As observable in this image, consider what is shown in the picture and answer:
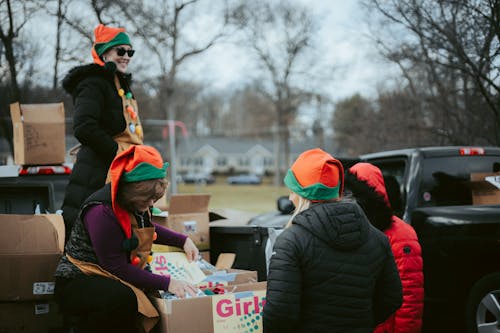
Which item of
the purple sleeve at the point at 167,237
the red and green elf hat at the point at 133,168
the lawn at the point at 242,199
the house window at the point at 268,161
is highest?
the red and green elf hat at the point at 133,168

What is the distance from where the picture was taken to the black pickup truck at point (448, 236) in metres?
3.96

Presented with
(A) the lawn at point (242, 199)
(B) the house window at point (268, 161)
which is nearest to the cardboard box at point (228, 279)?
(A) the lawn at point (242, 199)

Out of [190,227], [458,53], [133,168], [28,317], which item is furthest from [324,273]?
[458,53]

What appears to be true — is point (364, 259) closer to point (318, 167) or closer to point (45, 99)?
point (318, 167)

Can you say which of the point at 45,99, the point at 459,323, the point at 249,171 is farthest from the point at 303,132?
the point at 459,323

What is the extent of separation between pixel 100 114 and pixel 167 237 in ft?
3.17

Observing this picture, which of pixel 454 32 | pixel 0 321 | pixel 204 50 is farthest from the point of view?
pixel 204 50

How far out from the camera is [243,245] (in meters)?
4.48

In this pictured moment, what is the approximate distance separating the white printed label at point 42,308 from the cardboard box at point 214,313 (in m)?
0.91

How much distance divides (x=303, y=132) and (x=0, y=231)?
48.8 meters

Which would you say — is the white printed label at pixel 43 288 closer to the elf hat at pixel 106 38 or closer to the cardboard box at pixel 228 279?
the cardboard box at pixel 228 279

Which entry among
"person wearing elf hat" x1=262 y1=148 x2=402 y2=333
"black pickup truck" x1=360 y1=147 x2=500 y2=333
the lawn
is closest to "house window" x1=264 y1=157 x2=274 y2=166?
the lawn

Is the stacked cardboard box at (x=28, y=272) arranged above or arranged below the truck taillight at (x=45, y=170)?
below

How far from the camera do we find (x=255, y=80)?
40.9 m
